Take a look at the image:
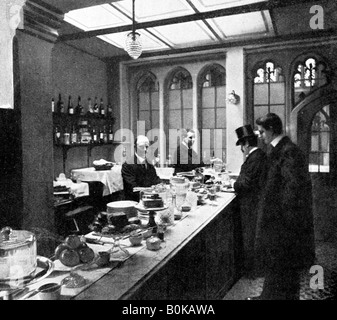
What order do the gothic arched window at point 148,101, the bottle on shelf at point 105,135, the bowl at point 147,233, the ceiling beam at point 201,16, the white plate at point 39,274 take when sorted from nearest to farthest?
1. the white plate at point 39,274
2. the bowl at point 147,233
3. the ceiling beam at point 201,16
4. the bottle on shelf at point 105,135
5. the gothic arched window at point 148,101

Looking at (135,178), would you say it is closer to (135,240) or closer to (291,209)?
(291,209)

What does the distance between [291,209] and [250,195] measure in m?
1.04

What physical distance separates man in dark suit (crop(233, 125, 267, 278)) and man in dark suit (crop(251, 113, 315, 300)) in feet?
2.67

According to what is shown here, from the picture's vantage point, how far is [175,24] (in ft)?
17.7

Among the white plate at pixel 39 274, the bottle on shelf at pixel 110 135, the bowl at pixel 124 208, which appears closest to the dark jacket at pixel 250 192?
the bowl at pixel 124 208

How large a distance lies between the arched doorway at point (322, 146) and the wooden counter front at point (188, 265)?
2748mm

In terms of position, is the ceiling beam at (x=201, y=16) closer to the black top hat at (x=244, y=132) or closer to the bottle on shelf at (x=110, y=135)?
the black top hat at (x=244, y=132)

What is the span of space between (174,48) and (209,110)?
143 cm

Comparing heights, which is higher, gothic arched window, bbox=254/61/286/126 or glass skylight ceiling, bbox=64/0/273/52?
glass skylight ceiling, bbox=64/0/273/52

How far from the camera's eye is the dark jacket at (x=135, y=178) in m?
3.93

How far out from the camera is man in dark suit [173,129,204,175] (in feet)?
22.4

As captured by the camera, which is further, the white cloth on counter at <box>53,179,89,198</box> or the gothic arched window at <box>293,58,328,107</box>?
the gothic arched window at <box>293,58,328,107</box>

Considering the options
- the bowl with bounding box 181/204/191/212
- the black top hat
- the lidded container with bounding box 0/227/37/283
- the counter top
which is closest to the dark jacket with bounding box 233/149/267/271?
the black top hat

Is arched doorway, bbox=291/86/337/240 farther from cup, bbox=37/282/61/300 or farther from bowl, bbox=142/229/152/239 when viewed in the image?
cup, bbox=37/282/61/300
